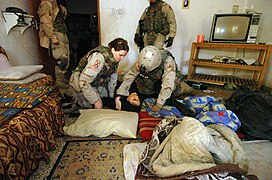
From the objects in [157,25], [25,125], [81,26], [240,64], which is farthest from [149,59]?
[81,26]

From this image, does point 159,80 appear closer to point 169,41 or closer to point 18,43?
point 169,41

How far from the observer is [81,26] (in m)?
4.18

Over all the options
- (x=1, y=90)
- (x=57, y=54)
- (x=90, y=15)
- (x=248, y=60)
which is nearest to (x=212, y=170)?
(x=1, y=90)

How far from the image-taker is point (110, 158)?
96 centimetres

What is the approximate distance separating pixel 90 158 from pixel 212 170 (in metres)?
0.69

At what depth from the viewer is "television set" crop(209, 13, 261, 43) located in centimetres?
195

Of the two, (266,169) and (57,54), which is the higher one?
(57,54)

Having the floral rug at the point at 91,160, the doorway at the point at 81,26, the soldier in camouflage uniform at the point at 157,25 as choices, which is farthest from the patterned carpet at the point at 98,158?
the doorway at the point at 81,26

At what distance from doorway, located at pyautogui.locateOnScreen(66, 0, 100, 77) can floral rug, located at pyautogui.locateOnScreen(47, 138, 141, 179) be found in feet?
10.8

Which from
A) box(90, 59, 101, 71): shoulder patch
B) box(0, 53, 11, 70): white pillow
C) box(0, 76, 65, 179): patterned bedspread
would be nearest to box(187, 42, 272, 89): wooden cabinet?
box(90, 59, 101, 71): shoulder patch

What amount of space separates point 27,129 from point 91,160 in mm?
389

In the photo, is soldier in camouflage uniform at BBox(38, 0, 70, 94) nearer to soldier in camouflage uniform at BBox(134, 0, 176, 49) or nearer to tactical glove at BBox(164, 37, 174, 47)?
soldier in camouflage uniform at BBox(134, 0, 176, 49)

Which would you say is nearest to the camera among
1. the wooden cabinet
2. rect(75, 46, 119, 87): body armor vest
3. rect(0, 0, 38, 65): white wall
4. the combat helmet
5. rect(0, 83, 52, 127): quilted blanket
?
rect(0, 83, 52, 127): quilted blanket

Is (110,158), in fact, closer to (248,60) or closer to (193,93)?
(193,93)
